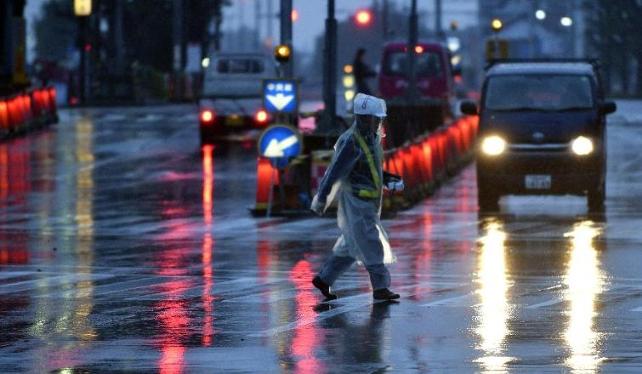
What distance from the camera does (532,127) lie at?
2609 cm

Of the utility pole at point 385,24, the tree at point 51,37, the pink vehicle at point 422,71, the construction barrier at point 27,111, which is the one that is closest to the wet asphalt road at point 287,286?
the construction barrier at point 27,111

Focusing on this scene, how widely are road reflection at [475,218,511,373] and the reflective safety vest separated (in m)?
1.20

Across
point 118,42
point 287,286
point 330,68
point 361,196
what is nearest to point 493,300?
point 361,196

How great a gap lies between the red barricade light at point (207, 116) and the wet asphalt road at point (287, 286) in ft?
30.2

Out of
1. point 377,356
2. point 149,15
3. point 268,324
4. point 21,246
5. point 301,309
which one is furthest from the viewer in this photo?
point 149,15

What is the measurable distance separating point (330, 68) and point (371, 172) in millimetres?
16697

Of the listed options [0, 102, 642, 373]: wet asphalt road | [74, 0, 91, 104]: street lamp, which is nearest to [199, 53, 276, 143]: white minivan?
[0, 102, 642, 373]: wet asphalt road

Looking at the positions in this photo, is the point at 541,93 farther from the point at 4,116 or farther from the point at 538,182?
the point at 4,116

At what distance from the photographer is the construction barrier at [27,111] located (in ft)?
146

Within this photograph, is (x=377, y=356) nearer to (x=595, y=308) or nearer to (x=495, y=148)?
(x=595, y=308)

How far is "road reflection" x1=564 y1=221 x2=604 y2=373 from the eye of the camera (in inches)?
476

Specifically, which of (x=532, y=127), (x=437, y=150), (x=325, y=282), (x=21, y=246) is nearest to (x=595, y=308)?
(x=325, y=282)

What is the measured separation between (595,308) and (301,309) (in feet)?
7.35

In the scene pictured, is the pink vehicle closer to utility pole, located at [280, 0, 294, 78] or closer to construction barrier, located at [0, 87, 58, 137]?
construction barrier, located at [0, 87, 58, 137]
